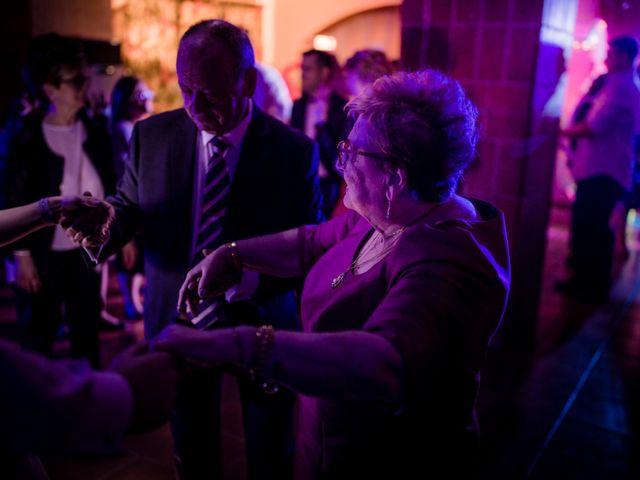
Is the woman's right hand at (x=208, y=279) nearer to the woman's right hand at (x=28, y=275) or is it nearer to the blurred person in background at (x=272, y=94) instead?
the woman's right hand at (x=28, y=275)

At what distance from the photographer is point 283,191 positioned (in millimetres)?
1931

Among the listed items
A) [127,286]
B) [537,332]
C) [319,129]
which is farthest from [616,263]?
[127,286]

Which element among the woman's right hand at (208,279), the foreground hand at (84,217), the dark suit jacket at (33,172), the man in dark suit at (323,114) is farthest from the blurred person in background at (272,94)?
the woman's right hand at (208,279)

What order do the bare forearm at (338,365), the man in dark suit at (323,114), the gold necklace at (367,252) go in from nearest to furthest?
the bare forearm at (338,365) < the gold necklace at (367,252) < the man in dark suit at (323,114)

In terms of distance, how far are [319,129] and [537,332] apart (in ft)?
7.15

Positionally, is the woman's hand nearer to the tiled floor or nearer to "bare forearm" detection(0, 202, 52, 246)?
"bare forearm" detection(0, 202, 52, 246)

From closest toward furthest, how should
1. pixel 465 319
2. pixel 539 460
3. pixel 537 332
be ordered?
pixel 465 319 → pixel 539 460 → pixel 537 332

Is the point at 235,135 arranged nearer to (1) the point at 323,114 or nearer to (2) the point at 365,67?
(2) the point at 365,67

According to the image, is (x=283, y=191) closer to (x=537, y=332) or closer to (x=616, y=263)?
(x=537, y=332)

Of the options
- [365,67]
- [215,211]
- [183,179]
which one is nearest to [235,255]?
[215,211]

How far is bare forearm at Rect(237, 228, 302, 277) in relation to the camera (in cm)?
168

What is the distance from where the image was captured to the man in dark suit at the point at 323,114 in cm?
457

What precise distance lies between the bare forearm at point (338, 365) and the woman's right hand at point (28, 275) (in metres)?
2.26

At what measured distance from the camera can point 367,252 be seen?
144 cm
